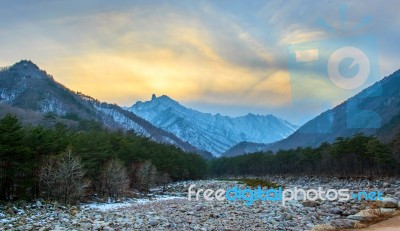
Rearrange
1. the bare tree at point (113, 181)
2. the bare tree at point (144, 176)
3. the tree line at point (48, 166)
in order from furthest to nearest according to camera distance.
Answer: the bare tree at point (144, 176)
the bare tree at point (113, 181)
the tree line at point (48, 166)

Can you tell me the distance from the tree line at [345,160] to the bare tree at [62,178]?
71.0m

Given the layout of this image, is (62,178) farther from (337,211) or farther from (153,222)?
(337,211)

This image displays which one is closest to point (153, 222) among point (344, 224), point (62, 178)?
point (344, 224)

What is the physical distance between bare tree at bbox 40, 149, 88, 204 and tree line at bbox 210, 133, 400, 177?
71.0 metres

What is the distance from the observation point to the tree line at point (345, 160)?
85250 millimetres

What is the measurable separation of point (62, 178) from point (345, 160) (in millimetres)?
86637

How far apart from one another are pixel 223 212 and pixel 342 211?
429 inches

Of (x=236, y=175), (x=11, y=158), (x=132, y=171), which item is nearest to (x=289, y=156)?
(x=236, y=175)

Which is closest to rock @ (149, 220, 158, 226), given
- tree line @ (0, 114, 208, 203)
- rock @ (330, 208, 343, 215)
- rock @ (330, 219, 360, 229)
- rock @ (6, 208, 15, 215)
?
rock @ (6, 208, 15, 215)

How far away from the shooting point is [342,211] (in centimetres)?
3086

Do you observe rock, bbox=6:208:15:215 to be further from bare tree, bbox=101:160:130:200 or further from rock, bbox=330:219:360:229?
bare tree, bbox=101:160:130:200

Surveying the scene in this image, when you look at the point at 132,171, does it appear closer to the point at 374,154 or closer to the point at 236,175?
the point at 374,154

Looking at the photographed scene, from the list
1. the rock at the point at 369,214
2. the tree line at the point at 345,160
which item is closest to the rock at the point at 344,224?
the rock at the point at 369,214

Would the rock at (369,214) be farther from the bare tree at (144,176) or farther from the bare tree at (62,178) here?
the bare tree at (144,176)
